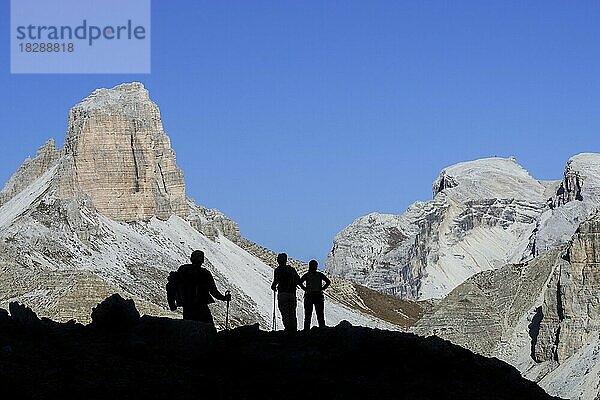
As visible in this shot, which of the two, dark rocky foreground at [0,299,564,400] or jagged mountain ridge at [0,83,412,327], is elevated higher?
jagged mountain ridge at [0,83,412,327]

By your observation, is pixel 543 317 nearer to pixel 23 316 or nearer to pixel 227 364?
pixel 23 316

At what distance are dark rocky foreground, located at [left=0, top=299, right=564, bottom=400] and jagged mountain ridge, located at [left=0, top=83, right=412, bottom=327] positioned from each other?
51442 millimetres

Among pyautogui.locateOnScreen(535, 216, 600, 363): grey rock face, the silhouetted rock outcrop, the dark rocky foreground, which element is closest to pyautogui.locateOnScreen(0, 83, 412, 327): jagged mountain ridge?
pyautogui.locateOnScreen(535, 216, 600, 363): grey rock face

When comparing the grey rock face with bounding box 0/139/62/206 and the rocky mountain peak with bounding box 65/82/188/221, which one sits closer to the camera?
the rocky mountain peak with bounding box 65/82/188/221

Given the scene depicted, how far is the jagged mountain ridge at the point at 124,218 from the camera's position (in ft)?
252

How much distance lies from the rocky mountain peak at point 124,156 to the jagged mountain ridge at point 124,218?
0.23ft

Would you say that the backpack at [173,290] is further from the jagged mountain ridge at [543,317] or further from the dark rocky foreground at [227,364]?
the jagged mountain ridge at [543,317]

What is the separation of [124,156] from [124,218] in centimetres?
476

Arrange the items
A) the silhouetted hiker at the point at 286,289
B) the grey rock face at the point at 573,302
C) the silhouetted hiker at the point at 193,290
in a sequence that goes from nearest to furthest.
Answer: the silhouetted hiker at the point at 193,290
the silhouetted hiker at the point at 286,289
the grey rock face at the point at 573,302

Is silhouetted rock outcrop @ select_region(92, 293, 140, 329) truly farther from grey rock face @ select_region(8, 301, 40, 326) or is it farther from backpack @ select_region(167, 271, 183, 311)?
backpack @ select_region(167, 271, 183, 311)

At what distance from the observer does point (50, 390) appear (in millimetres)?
14055

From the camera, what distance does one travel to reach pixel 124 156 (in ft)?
315

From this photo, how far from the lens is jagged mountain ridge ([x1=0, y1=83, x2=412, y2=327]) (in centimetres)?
7694

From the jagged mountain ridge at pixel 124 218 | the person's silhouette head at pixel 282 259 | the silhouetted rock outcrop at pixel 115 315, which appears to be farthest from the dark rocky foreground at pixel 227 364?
the jagged mountain ridge at pixel 124 218
